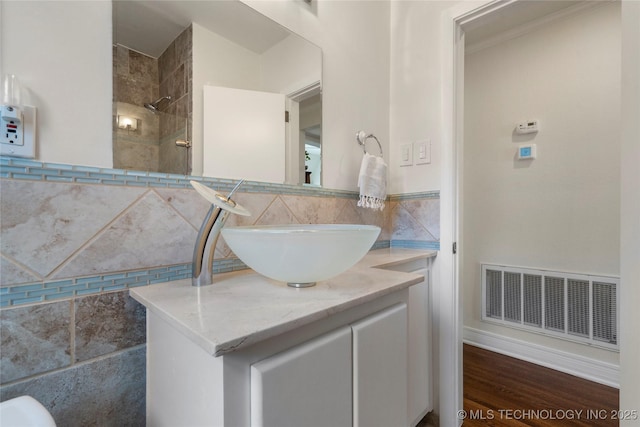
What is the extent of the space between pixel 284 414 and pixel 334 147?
1.10 meters

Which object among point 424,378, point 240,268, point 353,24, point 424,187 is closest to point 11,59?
point 240,268

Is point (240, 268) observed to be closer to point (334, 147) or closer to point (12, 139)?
point (12, 139)

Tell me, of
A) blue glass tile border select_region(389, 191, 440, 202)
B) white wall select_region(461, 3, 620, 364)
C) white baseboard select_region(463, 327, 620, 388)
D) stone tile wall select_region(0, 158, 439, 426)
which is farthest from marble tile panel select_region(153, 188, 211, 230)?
white baseboard select_region(463, 327, 620, 388)

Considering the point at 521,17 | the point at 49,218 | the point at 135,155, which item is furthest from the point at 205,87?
the point at 521,17

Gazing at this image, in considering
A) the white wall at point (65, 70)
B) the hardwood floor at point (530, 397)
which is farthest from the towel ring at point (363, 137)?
the hardwood floor at point (530, 397)

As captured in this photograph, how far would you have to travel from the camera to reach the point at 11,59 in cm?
56

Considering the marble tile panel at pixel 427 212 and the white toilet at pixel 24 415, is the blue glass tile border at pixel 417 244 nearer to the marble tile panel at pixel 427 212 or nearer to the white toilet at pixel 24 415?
the marble tile panel at pixel 427 212

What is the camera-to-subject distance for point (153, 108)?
764 mm

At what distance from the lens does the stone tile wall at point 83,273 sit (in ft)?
1.78

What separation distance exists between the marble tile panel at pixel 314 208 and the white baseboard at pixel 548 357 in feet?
5.68

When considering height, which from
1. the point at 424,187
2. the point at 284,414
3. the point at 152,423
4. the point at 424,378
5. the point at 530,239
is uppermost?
the point at 424,187

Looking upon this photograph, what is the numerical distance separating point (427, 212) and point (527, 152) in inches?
47.0

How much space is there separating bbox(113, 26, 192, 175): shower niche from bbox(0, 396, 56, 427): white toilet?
485 millimetres

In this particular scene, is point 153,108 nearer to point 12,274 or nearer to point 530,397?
point 12,274
